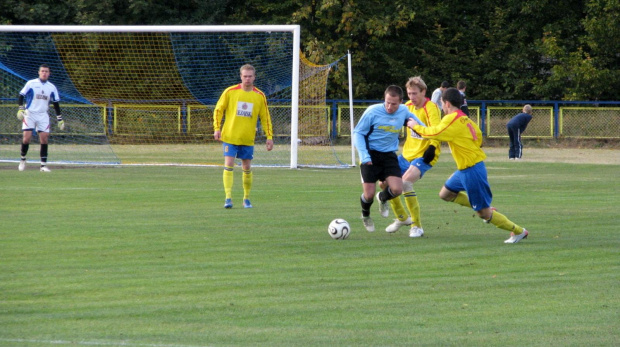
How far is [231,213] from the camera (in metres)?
11.9

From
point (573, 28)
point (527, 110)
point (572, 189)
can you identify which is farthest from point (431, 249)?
point (573, 28)

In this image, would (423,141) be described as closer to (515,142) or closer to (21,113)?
(21,113)

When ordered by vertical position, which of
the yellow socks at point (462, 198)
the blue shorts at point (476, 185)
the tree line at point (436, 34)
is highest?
the tree line at point (436, 34)

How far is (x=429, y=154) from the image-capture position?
1011 cm

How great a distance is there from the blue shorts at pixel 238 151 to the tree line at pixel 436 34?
70.2 feet

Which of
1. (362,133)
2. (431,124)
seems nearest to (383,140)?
(362,133)

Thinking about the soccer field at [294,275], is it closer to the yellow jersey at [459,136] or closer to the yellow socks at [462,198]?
the yellow socks at [462,198]

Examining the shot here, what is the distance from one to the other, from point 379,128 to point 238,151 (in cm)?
357

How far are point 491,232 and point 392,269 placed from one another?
2788 millimetres

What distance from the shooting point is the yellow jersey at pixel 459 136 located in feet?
29.8

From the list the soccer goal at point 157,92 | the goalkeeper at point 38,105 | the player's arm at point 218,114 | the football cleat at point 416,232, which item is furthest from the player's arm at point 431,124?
the soccer goal at point 157,92

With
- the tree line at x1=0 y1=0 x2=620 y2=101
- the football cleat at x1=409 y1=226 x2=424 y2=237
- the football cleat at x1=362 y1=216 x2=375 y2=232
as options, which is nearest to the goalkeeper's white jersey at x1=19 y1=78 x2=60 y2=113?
the football cleat at x1=362 y1=216 x2=375 y2=232

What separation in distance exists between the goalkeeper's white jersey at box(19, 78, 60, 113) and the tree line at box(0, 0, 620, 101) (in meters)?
16.3

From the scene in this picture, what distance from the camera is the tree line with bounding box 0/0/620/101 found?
34469mm
